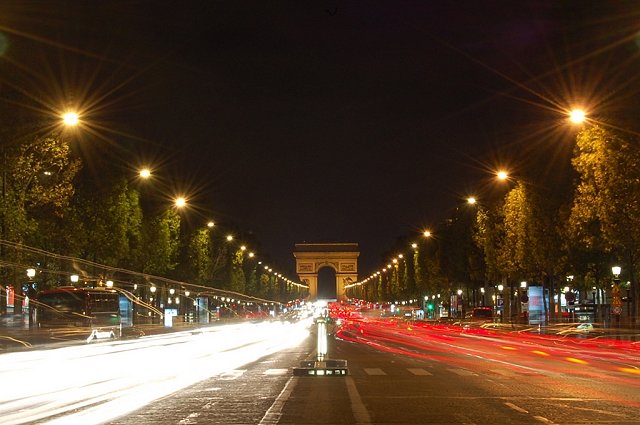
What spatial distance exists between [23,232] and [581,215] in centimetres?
2841

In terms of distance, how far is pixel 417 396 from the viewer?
1878cm

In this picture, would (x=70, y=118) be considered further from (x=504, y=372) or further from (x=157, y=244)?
(x=157, y=244)

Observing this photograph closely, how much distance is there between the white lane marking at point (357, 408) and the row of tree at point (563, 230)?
26.4 meters

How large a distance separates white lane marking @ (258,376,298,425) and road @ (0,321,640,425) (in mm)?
18

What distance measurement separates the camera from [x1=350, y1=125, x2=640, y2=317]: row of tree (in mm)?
43906

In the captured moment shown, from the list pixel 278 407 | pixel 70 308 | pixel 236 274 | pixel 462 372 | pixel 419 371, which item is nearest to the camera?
pixel 278 407

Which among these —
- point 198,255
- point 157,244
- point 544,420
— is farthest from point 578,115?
point 198,255

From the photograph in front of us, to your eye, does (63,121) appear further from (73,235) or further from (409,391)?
(409,391)

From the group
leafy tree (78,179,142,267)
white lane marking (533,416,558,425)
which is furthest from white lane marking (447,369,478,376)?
leafy tree (78,179,142,267)

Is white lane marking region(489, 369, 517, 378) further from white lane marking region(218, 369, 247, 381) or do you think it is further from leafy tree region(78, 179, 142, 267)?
leafy tree region(78, 179, 142, 267)

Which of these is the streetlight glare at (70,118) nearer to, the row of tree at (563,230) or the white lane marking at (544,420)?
the row of tree at (563,230)

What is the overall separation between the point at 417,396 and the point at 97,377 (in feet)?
31.1

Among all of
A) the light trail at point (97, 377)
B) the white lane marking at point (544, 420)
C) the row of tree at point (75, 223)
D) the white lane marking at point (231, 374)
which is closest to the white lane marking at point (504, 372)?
the white lane marking at point (231, 374)

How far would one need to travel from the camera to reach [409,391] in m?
20.0
